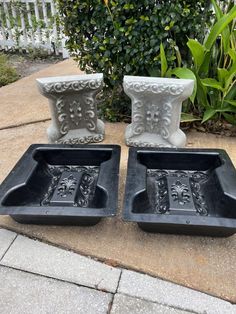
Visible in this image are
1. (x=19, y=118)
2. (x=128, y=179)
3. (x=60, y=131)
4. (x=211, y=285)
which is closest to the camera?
(x=211, y=285)

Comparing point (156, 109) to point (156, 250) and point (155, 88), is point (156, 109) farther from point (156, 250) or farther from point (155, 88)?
point (156, 250)

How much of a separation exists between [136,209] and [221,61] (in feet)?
5.12

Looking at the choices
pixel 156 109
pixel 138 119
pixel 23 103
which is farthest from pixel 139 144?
pixel 23 103

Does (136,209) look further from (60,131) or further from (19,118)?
(19,118)

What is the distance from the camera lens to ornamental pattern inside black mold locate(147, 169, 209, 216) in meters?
1.65

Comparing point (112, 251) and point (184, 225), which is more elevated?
point (184, 225)

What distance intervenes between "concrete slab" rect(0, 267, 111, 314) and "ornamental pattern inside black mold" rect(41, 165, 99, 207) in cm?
46

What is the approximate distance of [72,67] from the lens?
14.1 feet

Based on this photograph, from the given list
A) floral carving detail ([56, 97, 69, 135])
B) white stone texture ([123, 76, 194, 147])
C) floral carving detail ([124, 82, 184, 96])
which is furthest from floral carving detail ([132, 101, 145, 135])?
floral carving detail ([56, 97, 69, 135])

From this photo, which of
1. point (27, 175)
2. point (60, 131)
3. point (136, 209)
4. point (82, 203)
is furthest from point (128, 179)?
point (60, 131)

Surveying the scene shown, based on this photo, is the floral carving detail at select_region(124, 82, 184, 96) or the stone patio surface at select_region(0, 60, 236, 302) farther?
the floral carving detail at select_region(124, 82, 184, 96)

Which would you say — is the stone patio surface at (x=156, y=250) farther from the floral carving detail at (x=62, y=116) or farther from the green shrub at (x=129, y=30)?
the green shrub at (x=129, y=30)

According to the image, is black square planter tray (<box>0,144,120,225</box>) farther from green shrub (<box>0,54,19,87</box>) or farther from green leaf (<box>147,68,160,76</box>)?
green shrub (<box>0,54,19,87</box>)

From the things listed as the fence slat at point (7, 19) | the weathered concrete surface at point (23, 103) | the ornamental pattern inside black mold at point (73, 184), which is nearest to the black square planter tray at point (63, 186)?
the ornamental pattern inside black mold at point (73, 184)
